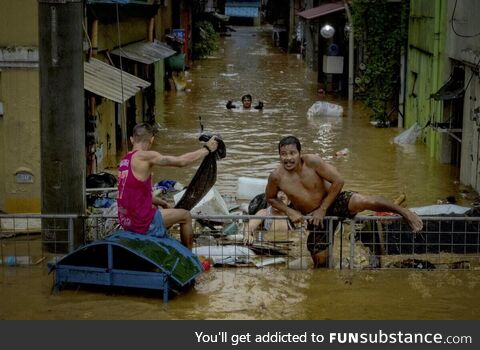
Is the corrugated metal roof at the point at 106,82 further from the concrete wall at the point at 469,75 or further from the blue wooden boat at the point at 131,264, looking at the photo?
the concrete wall at the point at 469,75

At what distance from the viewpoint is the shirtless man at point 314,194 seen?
994 centimetres

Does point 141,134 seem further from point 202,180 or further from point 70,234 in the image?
point 70,234

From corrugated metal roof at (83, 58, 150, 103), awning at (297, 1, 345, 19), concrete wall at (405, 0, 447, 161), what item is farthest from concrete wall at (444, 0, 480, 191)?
awning at (297, 1, 345, 19)

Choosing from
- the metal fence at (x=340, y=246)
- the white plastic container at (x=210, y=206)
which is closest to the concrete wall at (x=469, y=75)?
the white plastic container at (x=210, y=206)

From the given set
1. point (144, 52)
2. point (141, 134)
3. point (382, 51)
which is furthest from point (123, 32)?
point (141, 134)

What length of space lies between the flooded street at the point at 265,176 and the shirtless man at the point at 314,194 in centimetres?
56

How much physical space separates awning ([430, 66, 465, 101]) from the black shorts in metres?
9.40

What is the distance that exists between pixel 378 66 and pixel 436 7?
230 inches

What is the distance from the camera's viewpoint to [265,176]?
19219 millimetres

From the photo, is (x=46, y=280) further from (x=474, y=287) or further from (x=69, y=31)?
(x=474, y=287)

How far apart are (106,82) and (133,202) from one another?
7.09 m

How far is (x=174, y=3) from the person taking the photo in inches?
1606

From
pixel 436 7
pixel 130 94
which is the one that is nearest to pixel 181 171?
pixel 130 94

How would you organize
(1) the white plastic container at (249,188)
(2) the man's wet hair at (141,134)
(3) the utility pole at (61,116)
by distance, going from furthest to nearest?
(1) the white plastic container at (249,188) < (3) the utility pole at (61,116) < (2) the man's wet hair at (141,134)
